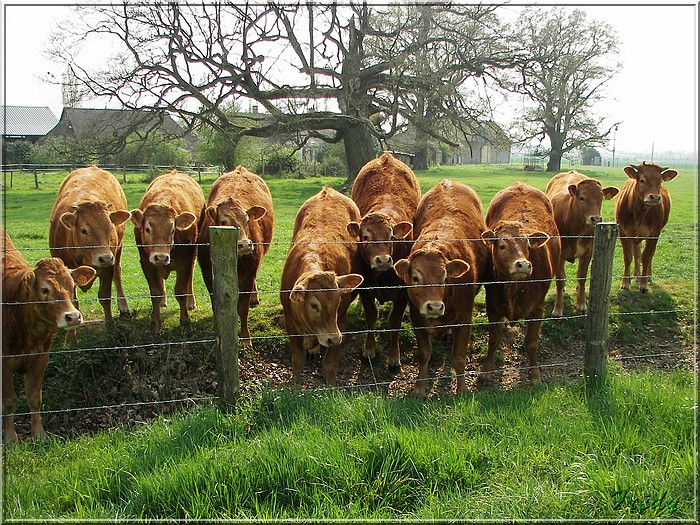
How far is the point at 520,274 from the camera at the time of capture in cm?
585

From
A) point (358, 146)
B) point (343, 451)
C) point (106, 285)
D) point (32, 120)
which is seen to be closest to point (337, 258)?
point (343, 451)

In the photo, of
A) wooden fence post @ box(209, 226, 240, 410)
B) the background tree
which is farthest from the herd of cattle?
the background tree

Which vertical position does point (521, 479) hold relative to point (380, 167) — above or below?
below

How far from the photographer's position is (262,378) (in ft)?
21.1

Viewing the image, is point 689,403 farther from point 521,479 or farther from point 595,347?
point 521,479

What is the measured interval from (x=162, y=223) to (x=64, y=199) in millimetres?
1985

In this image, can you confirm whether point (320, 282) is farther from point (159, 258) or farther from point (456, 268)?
point (159, 258)

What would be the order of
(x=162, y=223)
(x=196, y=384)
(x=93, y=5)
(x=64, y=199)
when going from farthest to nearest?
(x=93, y=5)
(x=64, y=199)
(x=162, y=223)
(x=196, y=384)

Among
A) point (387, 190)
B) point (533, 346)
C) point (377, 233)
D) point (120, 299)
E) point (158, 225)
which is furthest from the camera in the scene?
point (120, 299)

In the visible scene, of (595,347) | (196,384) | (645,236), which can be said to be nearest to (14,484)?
(196,384)

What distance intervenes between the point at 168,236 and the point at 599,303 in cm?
494

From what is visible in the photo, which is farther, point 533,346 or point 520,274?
point 533,346

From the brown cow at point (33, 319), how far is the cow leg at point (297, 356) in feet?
6.91

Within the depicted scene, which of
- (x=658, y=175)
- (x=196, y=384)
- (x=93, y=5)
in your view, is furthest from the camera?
(x=93, y=5)
